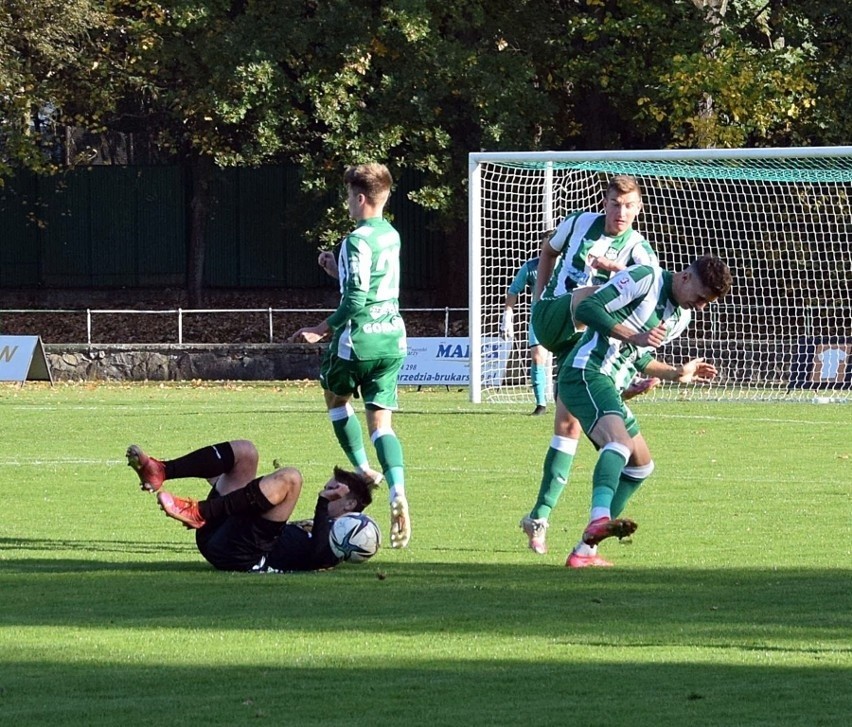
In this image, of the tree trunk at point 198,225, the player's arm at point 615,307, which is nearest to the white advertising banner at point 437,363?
the tree trunk at point 198,225

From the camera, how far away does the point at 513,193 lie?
23312 millimetres

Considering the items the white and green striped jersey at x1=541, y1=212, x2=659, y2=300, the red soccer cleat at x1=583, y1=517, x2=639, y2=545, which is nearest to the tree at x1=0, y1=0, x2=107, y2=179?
the white and green striped jersey at x1=541, y1=212, x2=659, y2=300

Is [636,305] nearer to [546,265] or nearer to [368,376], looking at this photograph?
[368,376]

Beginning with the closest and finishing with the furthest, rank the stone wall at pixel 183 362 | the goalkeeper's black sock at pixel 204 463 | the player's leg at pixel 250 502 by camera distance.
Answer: the player's leg at pixel 250 502, the goalkeeper's black sock at pixel 204 463, the stone wall at pixel 183 362

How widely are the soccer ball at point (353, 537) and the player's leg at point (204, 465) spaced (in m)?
0.53

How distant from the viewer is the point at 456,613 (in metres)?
7.49

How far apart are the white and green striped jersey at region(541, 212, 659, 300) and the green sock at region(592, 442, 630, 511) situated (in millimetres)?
1749

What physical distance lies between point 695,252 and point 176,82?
11.9 m

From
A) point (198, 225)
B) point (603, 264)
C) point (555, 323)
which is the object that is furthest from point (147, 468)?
point (198, 225)

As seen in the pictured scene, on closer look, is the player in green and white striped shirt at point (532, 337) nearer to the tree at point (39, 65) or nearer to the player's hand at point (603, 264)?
the player's hand at point (603, 264)

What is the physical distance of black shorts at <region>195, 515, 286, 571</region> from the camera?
8.67 m

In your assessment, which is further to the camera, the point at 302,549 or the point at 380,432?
the point at 380,432

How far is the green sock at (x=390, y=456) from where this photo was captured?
31.5 feet

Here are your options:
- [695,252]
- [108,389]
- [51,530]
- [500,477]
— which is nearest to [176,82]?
[108,389]
